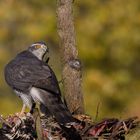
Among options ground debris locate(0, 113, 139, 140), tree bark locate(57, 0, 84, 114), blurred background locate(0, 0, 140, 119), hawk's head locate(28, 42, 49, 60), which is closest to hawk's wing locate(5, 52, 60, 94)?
tree bark locate(57, 0, 84, 114)

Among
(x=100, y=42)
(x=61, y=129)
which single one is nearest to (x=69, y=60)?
(x=61, y=129)

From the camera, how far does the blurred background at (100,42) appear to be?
618 inches

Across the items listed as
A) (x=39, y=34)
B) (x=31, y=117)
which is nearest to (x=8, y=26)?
(x=39, y=34)

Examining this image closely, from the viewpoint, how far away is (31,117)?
7.67m

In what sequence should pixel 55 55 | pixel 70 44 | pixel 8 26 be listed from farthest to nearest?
1. pixel 8 26
2. pixel 55 55
3. pixel 70 44

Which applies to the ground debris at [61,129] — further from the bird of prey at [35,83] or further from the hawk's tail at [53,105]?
the bird of prey at [35,83]

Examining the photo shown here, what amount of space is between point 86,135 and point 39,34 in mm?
8294

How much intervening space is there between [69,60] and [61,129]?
1041 millimetres

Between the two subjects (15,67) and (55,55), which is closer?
(15,67)

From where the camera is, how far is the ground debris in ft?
24.6

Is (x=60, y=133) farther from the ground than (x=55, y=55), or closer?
closer

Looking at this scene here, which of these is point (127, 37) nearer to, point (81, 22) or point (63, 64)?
point (81, 22)

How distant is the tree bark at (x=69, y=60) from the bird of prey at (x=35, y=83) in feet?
0.55

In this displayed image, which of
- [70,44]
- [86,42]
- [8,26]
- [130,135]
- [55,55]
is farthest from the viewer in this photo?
[8,26]
